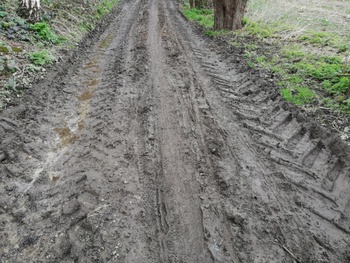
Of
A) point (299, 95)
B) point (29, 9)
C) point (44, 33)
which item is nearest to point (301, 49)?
point (299, 95)

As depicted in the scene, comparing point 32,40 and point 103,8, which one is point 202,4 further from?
point 32,40

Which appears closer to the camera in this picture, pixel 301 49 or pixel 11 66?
pixel 11 66

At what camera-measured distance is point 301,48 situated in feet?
23.1

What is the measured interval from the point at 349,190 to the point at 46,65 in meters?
6.63

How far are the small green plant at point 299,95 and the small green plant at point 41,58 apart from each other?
569 centimetres

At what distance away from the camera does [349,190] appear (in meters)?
3.01

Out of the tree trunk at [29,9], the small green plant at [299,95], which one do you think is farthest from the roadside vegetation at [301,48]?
the tree trunk at [29,9]

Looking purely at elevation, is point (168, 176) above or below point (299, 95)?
below

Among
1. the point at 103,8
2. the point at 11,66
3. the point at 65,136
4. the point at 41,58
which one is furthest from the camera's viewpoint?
the point at 103,8

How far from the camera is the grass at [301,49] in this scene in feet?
16.0

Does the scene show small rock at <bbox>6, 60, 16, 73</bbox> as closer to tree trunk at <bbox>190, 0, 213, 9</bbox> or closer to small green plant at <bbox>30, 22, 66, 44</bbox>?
small green plant at <bbox>30, 22, 66, 44</bbox>

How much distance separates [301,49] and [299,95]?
2.94m

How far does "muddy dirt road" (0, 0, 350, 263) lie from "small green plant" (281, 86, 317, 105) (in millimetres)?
224

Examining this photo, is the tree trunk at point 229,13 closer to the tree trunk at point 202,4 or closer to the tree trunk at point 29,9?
the tree trunk at point 202,4
